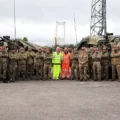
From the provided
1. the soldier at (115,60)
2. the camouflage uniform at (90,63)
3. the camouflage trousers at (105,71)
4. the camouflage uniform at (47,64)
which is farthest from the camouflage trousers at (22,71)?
the soldier at (115,60)

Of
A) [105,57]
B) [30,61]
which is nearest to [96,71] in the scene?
[105,57]

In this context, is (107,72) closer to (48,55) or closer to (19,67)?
(48,55)

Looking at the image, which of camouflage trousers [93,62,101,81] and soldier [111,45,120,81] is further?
camouflage trousers [93,62,101,81]

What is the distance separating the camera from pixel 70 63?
52.6ft

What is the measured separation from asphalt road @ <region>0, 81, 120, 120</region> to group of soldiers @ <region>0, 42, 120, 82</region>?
2840 mm

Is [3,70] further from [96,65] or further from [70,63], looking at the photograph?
[96,65]

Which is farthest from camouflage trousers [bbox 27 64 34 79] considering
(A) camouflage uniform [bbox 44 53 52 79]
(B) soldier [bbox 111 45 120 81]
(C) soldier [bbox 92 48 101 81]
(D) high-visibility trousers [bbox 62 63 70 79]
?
(B) soldier [bbox 111 45 120 81]

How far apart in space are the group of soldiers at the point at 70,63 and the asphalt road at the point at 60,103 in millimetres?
2840

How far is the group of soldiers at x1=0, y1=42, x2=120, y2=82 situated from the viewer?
15.1 m

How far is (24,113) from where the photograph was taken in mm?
7848

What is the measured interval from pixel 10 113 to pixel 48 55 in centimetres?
795

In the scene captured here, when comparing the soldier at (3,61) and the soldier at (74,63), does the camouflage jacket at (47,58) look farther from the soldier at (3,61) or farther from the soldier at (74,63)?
the soldier at (3,61)

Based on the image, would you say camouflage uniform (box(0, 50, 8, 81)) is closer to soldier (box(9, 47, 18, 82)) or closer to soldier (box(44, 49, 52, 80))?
soldier (box(9, 47, 18, 82))

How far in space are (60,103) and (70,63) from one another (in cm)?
699
